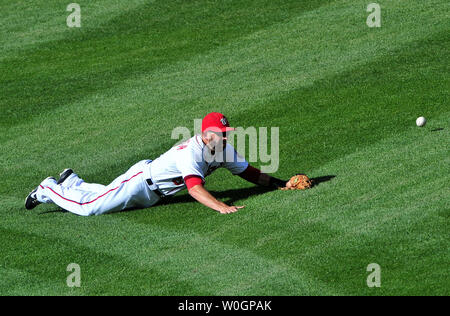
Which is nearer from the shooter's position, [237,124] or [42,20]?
[237,124]

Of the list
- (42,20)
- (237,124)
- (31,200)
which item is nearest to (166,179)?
(31,200)

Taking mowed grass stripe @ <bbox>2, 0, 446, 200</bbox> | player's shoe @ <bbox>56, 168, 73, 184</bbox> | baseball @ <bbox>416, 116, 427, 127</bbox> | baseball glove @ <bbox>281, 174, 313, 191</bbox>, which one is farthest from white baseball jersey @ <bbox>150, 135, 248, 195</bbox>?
baseball @ <bbox>416, 116, 427, 127</bbox>

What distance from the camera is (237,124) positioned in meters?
11.3

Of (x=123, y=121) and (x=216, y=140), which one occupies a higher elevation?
(x=123, y=121)

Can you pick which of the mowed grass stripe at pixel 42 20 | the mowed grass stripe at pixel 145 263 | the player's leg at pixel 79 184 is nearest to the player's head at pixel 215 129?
the mowed grass stripe at pixel 145 263

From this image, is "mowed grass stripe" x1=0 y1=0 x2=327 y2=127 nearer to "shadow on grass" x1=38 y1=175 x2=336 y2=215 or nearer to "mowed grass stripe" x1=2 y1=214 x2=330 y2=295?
"shadow on grass" x1=38 y1=175 x2=336 y2=215

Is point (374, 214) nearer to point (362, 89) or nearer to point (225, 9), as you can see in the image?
point (362, 89)

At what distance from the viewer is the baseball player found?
855 centimetres

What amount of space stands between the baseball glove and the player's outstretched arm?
80 cm

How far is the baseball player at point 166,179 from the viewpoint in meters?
8.55

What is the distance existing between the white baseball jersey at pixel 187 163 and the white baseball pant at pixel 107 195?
6.9 inches

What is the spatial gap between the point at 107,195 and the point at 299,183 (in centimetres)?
233

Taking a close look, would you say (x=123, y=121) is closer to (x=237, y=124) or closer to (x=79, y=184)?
(x=237, y=124)

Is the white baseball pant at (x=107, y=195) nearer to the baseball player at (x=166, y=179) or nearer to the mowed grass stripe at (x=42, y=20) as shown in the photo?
the baseball player at (x=166, y=179)
